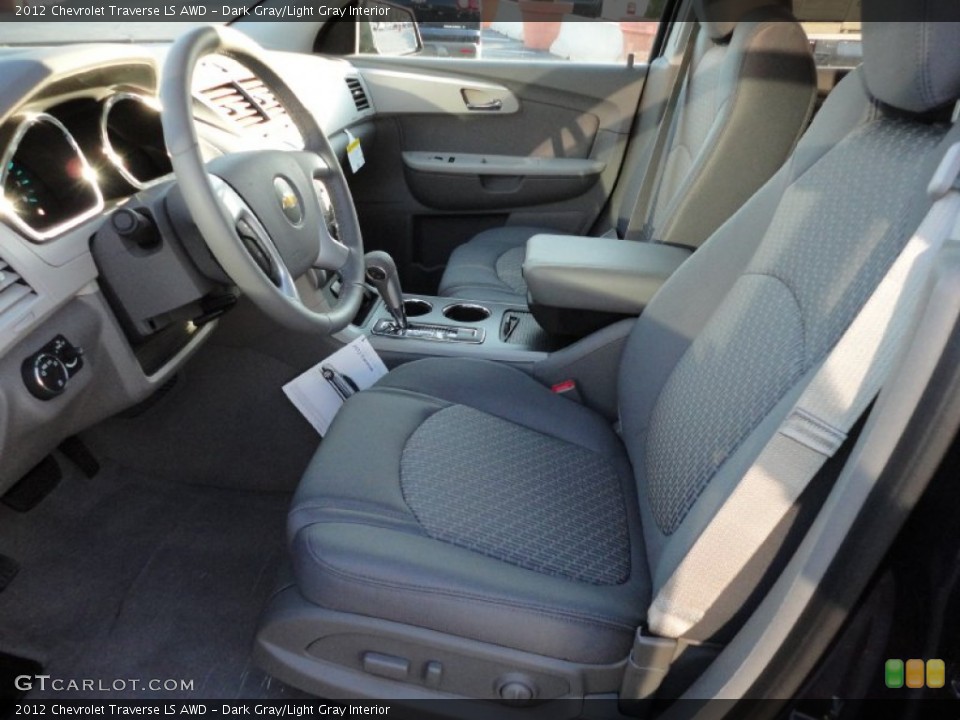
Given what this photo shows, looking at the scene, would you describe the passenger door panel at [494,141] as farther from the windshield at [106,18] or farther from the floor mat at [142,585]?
the floor mat at [142,585]

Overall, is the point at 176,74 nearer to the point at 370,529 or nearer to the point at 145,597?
the point at 370,529

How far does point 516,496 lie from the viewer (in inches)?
38.9

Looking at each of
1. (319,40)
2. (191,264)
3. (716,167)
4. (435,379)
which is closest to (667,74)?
(716,167)

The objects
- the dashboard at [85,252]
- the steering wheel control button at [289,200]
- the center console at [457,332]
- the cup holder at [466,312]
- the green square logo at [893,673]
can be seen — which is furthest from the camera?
the cup holder at [466,312]

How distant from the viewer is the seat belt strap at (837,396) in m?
0.63

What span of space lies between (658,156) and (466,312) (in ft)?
2.27

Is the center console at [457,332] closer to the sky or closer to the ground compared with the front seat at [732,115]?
closer to the ground

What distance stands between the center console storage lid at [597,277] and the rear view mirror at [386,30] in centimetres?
126

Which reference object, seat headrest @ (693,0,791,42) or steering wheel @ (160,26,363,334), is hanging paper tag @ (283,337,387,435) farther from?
A: seat headrest @ (693,0,791,42)

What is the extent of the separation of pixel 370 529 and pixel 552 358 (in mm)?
587

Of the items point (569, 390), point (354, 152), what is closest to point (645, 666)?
point (569, 390)
